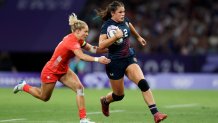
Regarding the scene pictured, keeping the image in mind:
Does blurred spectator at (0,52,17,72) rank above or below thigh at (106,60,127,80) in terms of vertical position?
above

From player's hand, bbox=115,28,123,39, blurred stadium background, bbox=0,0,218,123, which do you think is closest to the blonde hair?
player's hand, bbox=115,28,123,39

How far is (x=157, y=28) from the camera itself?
108 ft

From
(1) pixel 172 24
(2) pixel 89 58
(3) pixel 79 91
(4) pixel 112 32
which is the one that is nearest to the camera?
(2) pixel 89 58

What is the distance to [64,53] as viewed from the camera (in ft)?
48.4

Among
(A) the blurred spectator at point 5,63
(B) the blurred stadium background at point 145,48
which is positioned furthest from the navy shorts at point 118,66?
(A) the blurred spectator at point 5,63

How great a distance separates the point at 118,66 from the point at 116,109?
398 cm

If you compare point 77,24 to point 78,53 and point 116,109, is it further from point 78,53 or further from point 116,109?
point 116,109

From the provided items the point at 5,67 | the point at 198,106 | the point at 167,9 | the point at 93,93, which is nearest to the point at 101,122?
the point at 198,106

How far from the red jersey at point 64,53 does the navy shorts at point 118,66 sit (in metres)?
0.81

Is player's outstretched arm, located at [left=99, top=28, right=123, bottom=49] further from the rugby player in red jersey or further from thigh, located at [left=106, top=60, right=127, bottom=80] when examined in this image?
thigh, located at [left=106, top=60, right=127, bottom=80]

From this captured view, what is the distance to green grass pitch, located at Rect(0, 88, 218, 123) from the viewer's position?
1562cm

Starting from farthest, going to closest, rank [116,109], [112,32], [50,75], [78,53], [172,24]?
[172,24]
[116,109]
[50,75]
[112,32]
[78,53]

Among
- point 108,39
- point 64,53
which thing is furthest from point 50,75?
point 108,39

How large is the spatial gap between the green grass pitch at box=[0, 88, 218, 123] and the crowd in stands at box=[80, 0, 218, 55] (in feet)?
19.6
